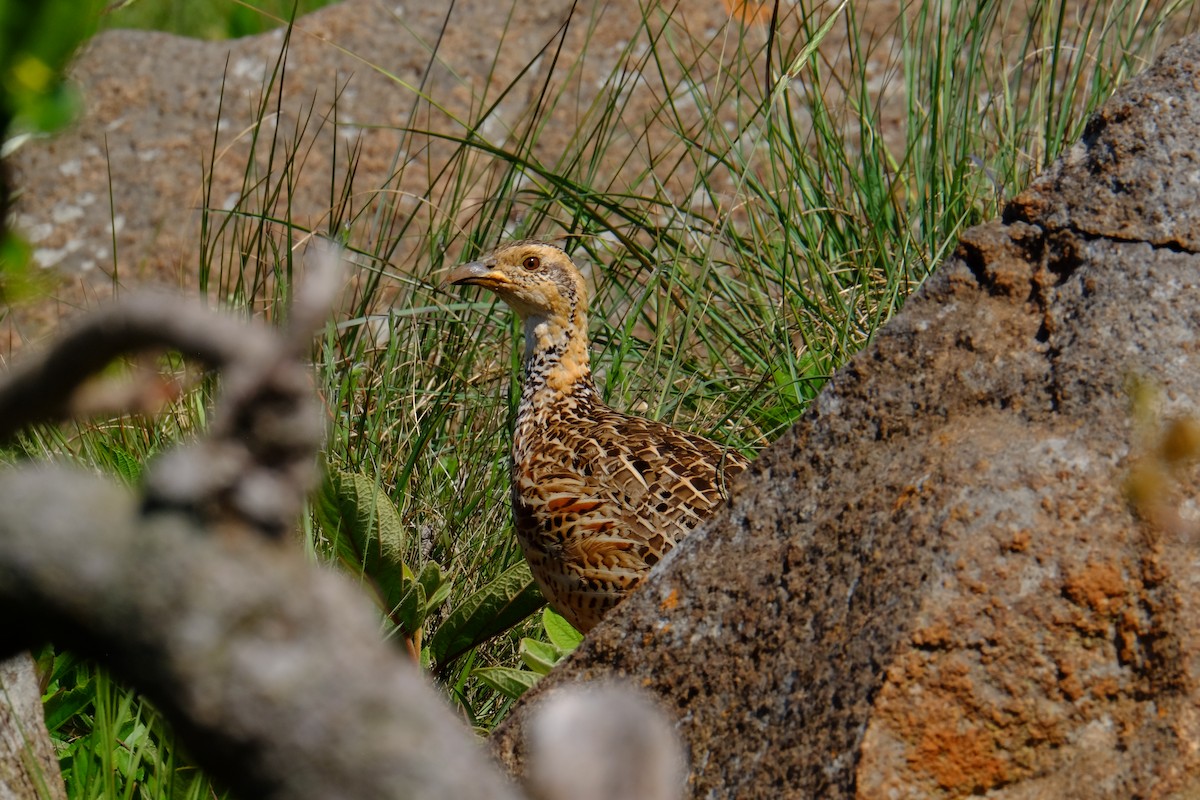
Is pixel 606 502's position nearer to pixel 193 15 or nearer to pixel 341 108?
pixel 341 108

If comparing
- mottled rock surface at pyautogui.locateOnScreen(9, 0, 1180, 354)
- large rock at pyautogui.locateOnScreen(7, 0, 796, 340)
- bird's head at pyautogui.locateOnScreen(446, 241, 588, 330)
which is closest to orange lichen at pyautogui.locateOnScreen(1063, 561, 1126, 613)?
bird's head at pyautogui.locateOnScreen(446, 241, 588, 330)

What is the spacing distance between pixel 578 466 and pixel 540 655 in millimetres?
795

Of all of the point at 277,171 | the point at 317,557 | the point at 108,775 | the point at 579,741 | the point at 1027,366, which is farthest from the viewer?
the point at 277,171

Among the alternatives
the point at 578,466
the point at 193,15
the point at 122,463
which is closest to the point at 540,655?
the point at 578,466

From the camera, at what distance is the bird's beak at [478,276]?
15.9ft

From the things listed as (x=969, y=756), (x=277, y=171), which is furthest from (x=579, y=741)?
(x=277, y=171)

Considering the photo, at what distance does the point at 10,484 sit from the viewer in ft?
3.27

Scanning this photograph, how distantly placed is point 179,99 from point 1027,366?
630cm

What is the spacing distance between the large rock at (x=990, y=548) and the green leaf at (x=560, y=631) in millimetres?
1167

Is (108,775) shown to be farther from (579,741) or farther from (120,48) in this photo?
(120,48)

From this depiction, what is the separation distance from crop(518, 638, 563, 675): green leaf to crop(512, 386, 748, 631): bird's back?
28 cm

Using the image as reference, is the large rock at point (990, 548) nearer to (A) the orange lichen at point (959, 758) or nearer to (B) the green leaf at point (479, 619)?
(A) the orange lichen at point (959, 758)

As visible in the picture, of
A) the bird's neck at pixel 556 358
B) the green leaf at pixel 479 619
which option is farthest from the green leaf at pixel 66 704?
the bird's neck at pixel 556 358

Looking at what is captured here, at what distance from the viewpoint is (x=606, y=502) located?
13.4ft
